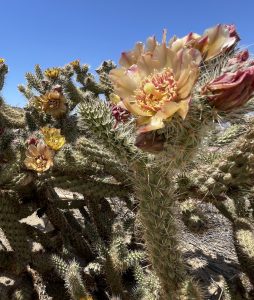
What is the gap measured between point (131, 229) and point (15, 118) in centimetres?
162

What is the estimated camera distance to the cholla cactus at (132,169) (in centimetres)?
123

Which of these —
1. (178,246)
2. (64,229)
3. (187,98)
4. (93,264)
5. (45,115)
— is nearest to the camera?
(187,98)

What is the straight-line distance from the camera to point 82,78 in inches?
185

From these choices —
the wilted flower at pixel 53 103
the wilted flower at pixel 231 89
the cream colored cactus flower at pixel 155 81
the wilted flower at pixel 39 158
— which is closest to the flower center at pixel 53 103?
the wilted flower at pixel 53 103

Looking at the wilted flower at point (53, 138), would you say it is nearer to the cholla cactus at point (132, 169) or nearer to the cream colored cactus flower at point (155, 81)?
the cholla cactus at point (132, 169)

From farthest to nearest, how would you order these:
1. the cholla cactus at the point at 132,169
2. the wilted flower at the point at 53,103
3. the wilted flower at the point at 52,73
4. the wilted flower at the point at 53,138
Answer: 1. the wilted flower at the point at 52,73
2. the wilted flower at the point at 53,103
3. the wilted flower at the point at 53,138
4. the cholla cactus at the point at 132,169

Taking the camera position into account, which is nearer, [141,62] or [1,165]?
[141,62]

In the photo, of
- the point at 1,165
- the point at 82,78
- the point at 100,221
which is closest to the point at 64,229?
the point at 100,221

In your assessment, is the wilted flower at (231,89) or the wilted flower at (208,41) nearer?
the wilted flower at (231,89)

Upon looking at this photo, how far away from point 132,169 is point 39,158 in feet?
3.36

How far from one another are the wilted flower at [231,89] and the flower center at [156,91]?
0.38 feet

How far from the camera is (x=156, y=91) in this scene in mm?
1239

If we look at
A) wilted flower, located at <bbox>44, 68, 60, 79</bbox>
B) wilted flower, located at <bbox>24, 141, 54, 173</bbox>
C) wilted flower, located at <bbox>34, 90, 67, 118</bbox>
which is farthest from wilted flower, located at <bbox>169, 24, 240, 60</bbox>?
wilted flower, located at <bbox>44, 68, 60, 79</bbox>

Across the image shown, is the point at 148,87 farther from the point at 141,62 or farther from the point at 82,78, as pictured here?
the point at 82,78
